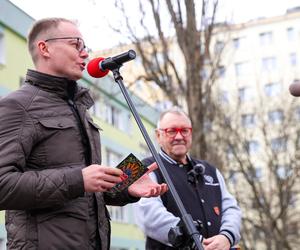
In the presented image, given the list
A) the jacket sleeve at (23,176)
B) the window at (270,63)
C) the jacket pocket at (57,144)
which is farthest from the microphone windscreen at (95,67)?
the window at (270,63)

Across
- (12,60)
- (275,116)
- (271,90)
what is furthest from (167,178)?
(271,90)

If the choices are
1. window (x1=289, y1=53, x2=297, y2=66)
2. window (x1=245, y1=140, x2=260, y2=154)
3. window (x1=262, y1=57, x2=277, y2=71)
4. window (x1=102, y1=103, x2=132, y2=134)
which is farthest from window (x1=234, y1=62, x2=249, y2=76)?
window (x1=245, y1=140, x2=260, y2=154)

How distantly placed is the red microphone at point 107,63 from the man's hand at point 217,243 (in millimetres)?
1211

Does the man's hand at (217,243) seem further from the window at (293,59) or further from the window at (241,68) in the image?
the window at (241,68)

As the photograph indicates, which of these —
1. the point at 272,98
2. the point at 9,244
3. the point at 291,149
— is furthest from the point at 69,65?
the point at 272,98

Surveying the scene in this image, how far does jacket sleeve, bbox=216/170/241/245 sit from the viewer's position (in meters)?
3.85

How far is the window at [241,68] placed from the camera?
51.6 meters

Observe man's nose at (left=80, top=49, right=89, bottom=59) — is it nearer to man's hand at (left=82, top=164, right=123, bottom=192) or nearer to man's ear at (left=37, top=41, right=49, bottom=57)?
man's ear at (left=37, top=41, right=49, bottom=57)

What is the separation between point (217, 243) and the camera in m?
3.56

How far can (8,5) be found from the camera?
17281mm

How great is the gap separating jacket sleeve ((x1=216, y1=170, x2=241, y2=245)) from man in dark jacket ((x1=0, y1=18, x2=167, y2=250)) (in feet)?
3.46

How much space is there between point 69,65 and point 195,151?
31.2 ft

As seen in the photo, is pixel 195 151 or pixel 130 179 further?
pixel 195 151

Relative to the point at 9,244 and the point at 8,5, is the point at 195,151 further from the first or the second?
the point at 9,244
